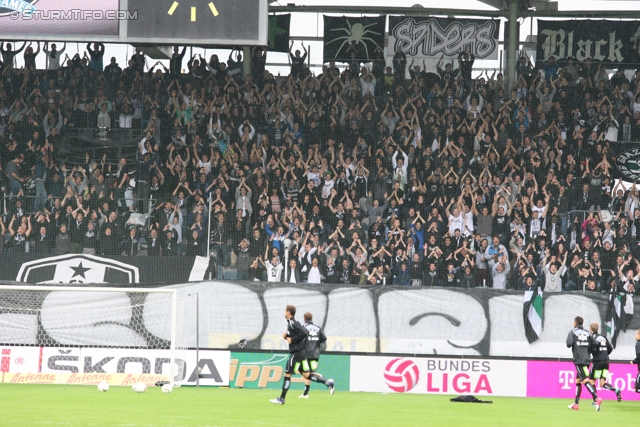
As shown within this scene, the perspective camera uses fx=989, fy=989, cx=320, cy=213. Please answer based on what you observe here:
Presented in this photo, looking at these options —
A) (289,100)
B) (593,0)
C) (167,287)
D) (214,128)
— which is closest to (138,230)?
(167,287)

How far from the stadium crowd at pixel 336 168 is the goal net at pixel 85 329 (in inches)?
60.4

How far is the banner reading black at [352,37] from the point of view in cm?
3084

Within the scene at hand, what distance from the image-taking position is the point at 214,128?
28.3 meters

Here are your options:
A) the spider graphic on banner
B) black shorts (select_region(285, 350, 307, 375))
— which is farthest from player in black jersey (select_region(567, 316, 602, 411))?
the spider graphic on banner

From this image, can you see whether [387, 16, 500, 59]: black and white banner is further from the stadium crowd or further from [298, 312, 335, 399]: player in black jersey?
[298, 312, 335, 399]: player in black jersey

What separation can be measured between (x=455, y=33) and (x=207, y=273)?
Answer: 12.4m

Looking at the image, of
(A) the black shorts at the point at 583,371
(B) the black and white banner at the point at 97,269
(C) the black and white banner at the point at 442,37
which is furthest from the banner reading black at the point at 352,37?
(A) the black shorts at the point at 583,371

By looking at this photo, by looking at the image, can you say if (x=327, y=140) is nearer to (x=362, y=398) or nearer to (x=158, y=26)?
(x=158, y=26)

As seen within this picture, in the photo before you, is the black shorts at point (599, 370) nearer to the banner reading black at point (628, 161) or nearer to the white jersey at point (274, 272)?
the white jersey at point (274, 272)

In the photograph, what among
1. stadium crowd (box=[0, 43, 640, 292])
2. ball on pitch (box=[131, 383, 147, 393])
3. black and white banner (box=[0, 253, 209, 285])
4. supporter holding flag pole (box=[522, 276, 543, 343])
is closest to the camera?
ball on pitch (box=[131, 383, 147, 393])

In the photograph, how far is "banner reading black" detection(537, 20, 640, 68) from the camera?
30719 mm

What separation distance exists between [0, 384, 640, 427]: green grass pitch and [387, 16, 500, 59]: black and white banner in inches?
529

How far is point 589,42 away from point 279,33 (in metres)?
9.70

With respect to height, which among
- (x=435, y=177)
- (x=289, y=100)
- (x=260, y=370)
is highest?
(x=289, y=100)
